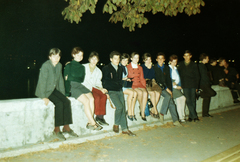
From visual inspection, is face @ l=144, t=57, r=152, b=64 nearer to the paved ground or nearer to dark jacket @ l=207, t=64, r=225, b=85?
the paved ground

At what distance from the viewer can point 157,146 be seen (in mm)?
5289

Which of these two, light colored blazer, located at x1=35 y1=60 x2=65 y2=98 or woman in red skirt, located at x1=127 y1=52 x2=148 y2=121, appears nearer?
light colored blazer, located at x1=35 y1=60 x2=65 y2=98

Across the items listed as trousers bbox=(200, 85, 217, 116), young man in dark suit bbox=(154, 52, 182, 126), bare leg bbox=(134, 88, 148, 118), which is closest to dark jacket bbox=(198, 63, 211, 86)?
trousers bbox=(200, 85, 217, 116)

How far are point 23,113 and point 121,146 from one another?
2.27 meters

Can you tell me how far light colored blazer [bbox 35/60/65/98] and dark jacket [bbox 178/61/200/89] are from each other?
4.47 metres

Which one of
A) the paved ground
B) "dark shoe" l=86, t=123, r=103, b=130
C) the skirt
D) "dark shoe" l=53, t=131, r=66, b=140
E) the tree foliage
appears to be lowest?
the paved ground

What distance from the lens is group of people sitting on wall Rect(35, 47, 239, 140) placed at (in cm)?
541

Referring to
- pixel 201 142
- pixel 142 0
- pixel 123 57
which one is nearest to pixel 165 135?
pixel 201 142

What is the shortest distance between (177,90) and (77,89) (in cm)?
376

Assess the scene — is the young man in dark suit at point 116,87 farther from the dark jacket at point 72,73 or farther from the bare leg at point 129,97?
the dark jacket at point 72,73

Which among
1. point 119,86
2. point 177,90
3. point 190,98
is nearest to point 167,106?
point 177,90

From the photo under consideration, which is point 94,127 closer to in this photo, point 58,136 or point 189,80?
point 58,136

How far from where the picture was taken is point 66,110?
542 cm

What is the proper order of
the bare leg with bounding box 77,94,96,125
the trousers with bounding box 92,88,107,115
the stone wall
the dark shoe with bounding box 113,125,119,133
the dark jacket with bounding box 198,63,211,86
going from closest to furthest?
the stone wall < the bare leg with bounding box 77,94,96,125 < the trousers with bounding box 92,88,107,115 < the dark shoe with bounding box 113,125,119,133 < the dark jacket with bounding box 198,63,211,86
